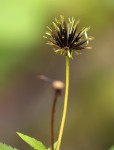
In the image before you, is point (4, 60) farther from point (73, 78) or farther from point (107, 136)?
point (107, 136)

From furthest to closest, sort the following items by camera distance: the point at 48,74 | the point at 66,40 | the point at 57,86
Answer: the point at 48,74 < the point at 66,40 < the point at 57,86

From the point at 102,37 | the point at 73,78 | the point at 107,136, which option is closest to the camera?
the point at 107,136

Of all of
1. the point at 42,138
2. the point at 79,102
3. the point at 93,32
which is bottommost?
the point at 42,138

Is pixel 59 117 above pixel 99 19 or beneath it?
beneath

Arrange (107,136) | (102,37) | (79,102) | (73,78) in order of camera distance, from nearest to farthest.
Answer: (107,136) → (79,102) → (73,78) → (102,37)

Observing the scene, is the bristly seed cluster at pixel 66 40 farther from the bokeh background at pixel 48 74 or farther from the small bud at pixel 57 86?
the bokeh background at pixel 48 74

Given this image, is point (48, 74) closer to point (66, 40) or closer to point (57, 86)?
point (66, 40)

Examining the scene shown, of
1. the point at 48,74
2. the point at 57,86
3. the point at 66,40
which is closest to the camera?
the point at 57,86

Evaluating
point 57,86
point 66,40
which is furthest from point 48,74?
point 57,86

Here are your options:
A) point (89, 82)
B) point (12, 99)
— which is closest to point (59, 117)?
point (89, 82)

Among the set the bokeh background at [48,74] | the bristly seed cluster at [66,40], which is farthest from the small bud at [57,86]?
the bokeh background at [48,74]
